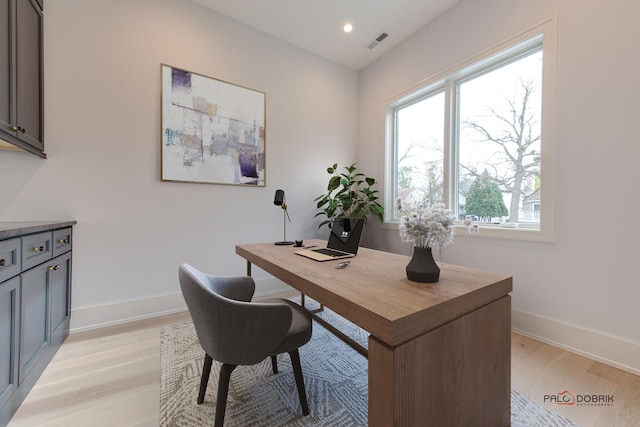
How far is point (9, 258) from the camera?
1243 mm

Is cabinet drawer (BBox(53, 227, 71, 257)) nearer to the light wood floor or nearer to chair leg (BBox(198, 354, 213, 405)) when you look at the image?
the light wood floor

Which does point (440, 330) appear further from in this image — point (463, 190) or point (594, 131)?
point (463, 190)

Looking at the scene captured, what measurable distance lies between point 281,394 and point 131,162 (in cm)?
241

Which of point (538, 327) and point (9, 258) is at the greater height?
point (9, 258)

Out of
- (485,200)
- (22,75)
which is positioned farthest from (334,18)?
(22,75)

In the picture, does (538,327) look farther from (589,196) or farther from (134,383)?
(134,383)

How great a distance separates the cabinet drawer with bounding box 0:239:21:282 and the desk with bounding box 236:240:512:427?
1324 mm

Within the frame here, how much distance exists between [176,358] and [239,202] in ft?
5.46

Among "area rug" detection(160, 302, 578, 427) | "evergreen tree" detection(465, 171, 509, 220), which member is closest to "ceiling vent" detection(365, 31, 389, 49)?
"evergreen tree" detection(465, 171, 509, 220)

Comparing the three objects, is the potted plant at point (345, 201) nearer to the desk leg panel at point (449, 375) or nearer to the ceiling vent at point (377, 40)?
the ceiling vent at point (377, 40)

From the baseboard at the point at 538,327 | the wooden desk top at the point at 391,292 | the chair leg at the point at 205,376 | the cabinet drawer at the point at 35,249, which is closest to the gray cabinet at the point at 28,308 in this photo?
the cabinet drawer at the point at 35,249

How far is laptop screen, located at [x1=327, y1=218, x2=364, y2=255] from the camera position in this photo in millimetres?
1746

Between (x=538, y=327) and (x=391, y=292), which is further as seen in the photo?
(x=538, y=327)

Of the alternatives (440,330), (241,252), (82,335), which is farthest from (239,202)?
(440,330)
